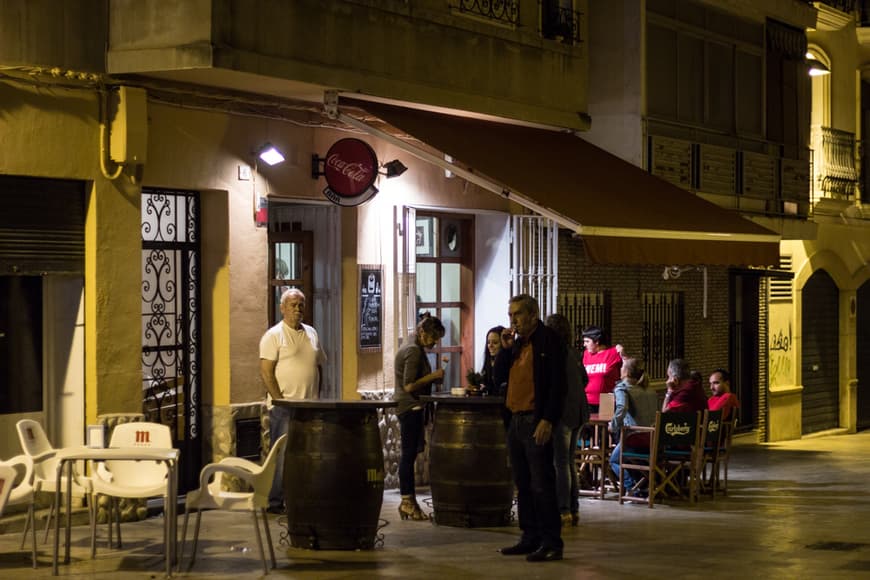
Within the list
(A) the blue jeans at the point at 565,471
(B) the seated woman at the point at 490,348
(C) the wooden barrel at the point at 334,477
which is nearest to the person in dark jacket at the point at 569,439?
(A) the blue jeans at the point at 565,471

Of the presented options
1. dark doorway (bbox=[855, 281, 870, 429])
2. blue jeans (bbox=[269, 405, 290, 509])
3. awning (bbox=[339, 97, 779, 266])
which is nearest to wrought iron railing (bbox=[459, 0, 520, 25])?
awning (bbox=[339, 97, 779, 266])

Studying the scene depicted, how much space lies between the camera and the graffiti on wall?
26016 millimetres

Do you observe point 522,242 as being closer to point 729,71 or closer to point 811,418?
point 729,71

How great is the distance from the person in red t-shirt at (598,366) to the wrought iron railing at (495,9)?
362cm

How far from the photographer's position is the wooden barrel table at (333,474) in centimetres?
1202

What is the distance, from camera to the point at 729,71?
918 inches

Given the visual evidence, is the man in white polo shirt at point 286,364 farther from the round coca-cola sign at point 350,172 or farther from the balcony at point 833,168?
the balcony at point 833,168

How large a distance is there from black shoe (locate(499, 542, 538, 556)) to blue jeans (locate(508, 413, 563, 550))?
0.09ft

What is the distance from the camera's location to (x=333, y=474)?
12.0m

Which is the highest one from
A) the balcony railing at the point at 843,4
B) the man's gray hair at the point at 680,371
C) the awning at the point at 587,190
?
the balcony railing at the point at 843,4

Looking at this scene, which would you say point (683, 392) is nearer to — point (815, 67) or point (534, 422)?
point (534, 422)

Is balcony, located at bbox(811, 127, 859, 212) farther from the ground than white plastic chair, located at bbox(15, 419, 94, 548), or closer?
farther from the ground

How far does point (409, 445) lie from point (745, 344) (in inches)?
502

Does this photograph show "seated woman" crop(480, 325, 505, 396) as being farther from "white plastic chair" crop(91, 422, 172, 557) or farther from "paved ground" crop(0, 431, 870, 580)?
"white plastic chair" crop(91, 422, 172, 557)
